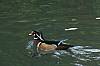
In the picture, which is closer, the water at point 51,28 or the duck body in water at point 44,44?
the water at point 51,28

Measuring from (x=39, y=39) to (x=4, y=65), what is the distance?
3782 millimetres

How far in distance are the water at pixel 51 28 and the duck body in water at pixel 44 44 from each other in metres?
0.35

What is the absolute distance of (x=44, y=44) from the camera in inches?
784

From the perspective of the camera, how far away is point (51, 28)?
22203 mm

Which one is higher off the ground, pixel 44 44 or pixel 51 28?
pixel 51 28

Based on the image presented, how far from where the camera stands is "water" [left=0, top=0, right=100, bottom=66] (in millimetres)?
17453

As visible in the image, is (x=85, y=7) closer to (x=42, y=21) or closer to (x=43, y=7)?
(x=43, y=7)

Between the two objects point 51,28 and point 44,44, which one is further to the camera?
point 51,28

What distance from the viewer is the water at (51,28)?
57.3 feet

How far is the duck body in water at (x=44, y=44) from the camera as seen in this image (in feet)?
62.7

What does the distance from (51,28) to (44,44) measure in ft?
7.97

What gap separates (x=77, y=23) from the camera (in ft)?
76.5

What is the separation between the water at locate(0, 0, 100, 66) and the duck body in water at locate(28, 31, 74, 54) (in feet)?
1.14

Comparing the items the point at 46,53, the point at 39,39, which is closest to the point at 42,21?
the point at 39,39
